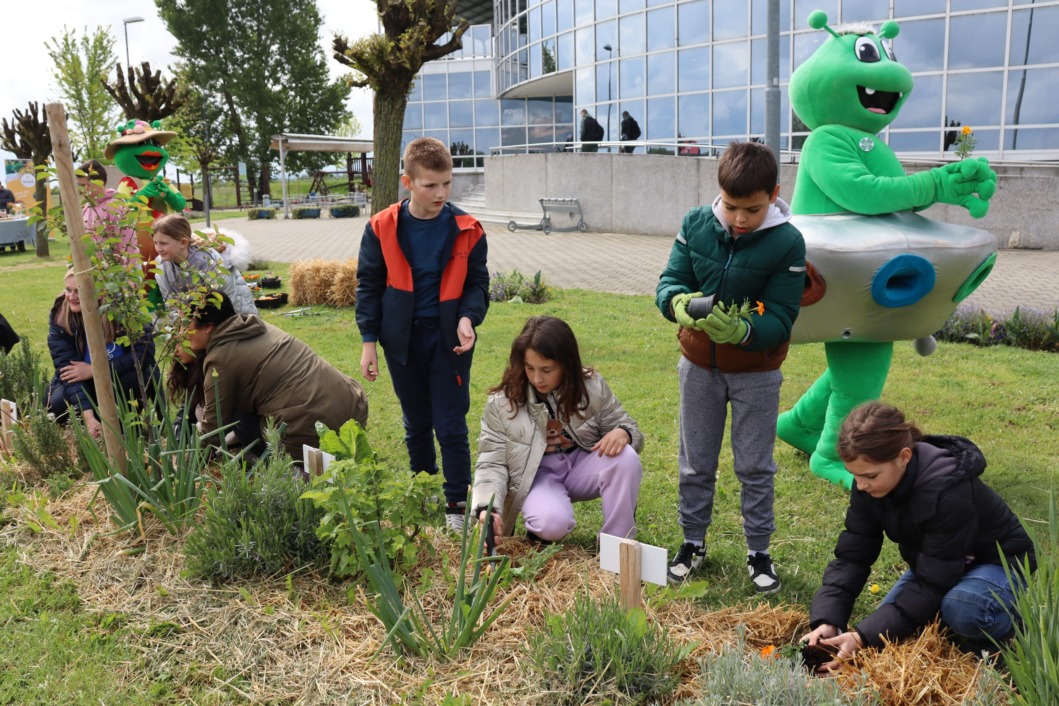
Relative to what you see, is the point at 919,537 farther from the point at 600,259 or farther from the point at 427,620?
the point at 600,259

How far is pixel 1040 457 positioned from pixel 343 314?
788 centimetres

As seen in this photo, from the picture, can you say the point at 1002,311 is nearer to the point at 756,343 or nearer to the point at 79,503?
the point at 756,343

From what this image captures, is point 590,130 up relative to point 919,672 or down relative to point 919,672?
up

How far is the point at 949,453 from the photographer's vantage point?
275 cm

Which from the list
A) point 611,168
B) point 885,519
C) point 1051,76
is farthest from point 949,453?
point 611,168

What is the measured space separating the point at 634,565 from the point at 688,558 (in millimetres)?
914

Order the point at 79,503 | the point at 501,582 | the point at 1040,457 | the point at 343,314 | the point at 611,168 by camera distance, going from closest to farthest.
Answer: the point at 501,582, the point at 79,503, the point at 1040,457, the point at 343,314, the point at 611,168

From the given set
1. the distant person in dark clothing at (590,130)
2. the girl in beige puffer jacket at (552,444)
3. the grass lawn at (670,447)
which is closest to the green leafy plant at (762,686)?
the grass lawn at (670,447)

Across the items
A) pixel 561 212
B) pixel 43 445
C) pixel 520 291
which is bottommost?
pixel 43 445

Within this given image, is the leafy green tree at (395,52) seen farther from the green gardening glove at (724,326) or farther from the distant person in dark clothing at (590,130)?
the distant person in dark clothing at (590,130)

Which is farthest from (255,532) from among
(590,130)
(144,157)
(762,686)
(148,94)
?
(590,130)

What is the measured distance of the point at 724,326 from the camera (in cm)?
310

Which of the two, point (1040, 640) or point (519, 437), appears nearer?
point (1040, 640)

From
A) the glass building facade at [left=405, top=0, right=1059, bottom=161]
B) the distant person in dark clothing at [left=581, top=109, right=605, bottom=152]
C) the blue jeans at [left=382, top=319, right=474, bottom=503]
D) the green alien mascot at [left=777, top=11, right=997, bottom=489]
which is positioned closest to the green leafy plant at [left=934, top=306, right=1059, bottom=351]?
the green alien mascot at [left=777, top=11, right=997, bottom=489]
